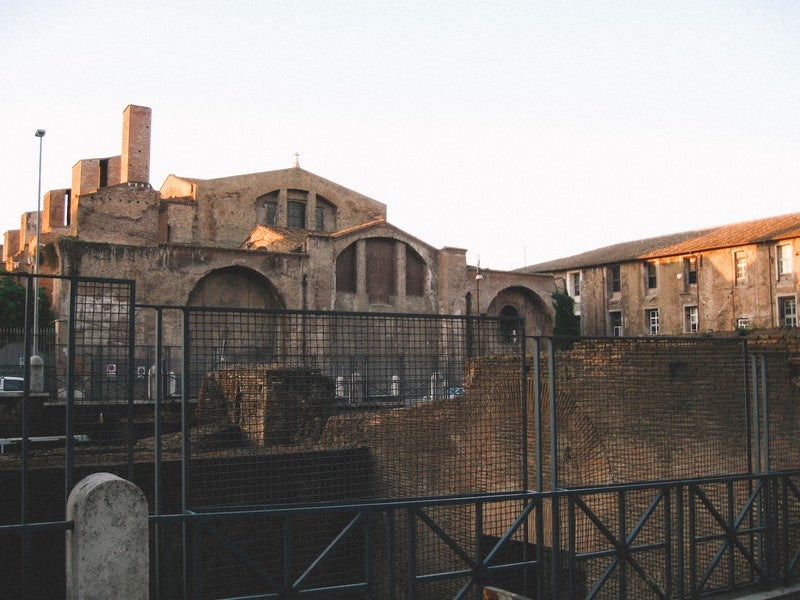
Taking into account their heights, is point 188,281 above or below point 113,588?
above

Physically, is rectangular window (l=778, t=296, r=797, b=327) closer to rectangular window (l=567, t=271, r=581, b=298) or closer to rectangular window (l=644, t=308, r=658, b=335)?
rectangular window (l=644, t=308, r=658, b=335)

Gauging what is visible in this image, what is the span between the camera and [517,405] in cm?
743

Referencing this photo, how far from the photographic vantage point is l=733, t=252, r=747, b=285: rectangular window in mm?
33219

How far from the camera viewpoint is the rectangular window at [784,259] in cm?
3153

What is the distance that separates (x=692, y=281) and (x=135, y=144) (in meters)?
25.9

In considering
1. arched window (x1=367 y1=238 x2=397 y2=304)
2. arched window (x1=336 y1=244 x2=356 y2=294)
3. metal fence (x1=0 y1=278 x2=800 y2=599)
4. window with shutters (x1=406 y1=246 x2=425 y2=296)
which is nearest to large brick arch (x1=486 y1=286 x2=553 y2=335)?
window with shutters (x1=406 y1=246 x2=425 y2=296)

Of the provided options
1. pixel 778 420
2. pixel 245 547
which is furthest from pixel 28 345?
pixel 778 420

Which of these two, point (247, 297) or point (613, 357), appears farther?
point (247, 297)

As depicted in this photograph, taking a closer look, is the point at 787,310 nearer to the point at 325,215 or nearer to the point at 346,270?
the point at 346,270

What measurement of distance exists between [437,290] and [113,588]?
3055 cm

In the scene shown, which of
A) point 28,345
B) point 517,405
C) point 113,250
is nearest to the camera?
point 28,345

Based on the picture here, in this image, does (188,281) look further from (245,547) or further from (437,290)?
(245,547)

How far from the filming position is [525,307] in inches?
1500

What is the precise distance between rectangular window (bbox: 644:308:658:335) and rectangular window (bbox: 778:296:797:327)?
236 inches
